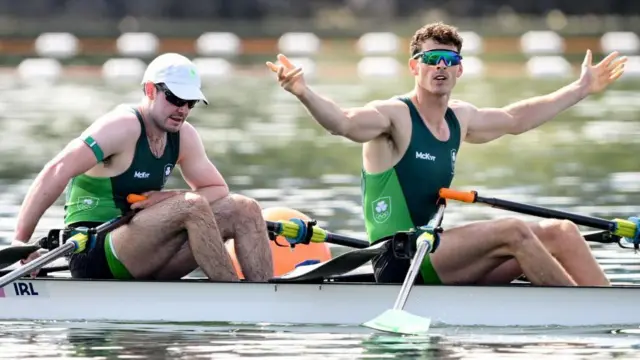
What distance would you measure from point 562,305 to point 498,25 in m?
42.9

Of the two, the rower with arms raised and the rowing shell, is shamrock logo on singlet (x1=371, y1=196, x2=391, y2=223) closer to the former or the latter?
the rower with arms raised

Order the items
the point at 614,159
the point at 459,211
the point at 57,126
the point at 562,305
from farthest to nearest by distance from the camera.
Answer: the point at 57,126 < the point at 614,159 < the point at 459,211 < the point at 562,305

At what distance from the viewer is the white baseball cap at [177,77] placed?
10.8 meters

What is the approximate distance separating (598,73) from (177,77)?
301 centimetres

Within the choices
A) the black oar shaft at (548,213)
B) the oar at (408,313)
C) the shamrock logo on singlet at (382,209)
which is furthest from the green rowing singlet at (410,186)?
the oar at (408,313)

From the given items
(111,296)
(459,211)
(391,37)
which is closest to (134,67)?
(391,37)

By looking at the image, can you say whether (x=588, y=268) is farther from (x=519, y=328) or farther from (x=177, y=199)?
(x=177, y=199)

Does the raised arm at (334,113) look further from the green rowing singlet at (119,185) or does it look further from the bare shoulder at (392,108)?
the green rowing singlet at (119,185)

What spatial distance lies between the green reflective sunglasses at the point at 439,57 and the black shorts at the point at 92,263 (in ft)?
7.58

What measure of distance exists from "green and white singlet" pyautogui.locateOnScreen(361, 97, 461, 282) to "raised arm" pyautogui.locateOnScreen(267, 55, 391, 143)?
232mm

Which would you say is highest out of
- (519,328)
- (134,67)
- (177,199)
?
(134,67)

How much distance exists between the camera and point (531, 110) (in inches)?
464

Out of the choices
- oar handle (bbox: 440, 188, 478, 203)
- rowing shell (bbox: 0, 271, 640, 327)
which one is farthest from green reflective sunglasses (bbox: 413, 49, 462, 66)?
rowing shell (bbox: 0, 271, 640, 327)

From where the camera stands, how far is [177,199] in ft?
35.2
